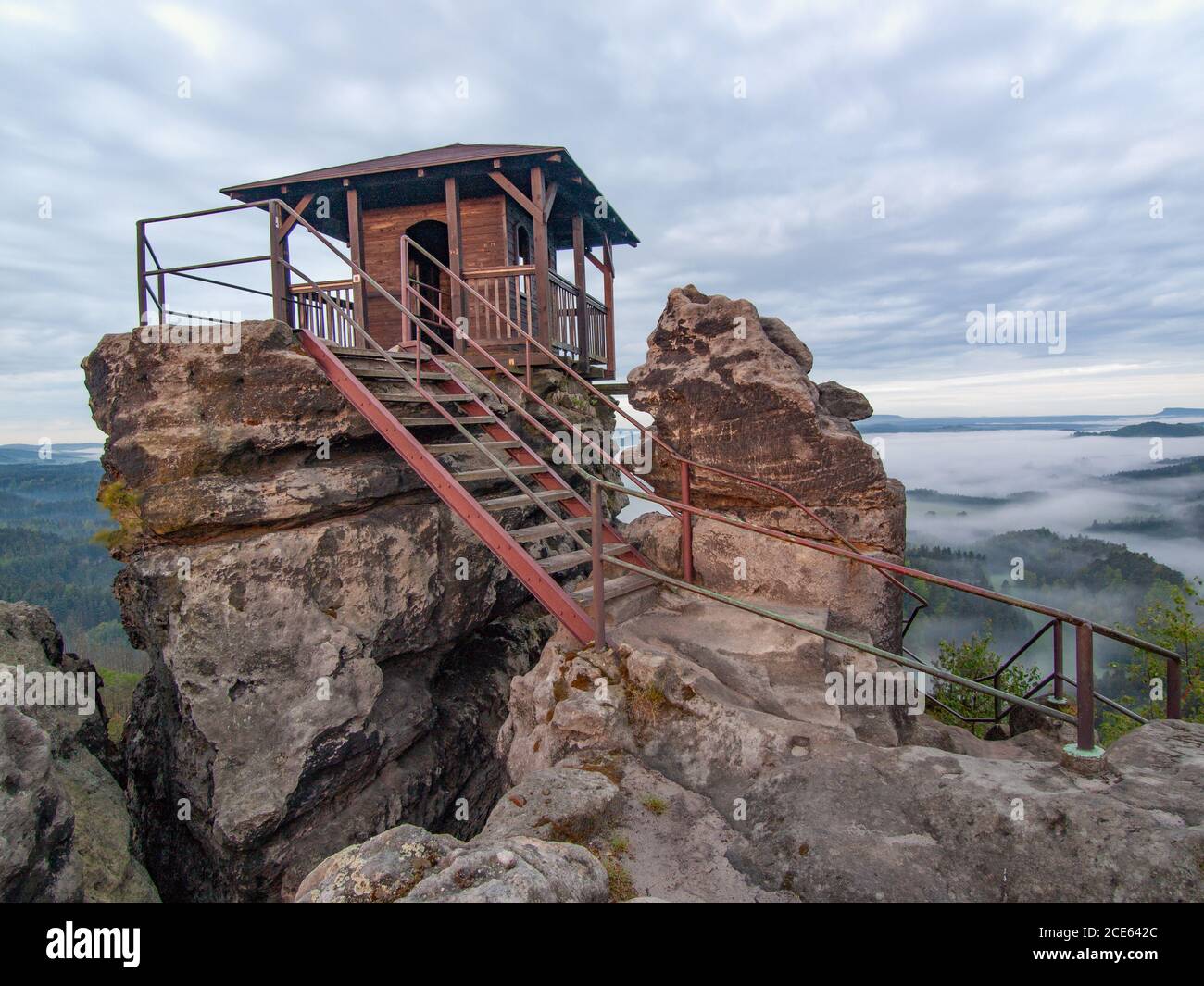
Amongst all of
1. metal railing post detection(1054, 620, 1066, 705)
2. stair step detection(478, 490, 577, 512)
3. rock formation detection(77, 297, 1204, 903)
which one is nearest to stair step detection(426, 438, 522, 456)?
stair step detection(478, 490, 577, 512)

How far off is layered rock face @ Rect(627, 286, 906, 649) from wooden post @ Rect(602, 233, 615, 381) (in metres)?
7.88

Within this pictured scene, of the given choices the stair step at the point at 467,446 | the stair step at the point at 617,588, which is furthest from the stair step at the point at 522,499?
the stair step at the point at 617,588

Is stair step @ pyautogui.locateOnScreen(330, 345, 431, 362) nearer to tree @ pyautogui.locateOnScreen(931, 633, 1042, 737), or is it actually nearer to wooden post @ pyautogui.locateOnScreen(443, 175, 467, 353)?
wooden post @ pyautogui.locateOnScreen(443, 175, 467, 353)

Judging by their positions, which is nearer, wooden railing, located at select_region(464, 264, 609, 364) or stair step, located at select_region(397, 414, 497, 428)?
stair step, located at select_region(397, 414, 497, 428)

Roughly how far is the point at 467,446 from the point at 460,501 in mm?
826

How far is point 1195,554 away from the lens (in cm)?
10956

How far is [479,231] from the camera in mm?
13578

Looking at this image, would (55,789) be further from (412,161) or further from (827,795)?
(412,161)

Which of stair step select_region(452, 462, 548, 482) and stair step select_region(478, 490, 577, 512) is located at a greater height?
stair step select_region(452, 462, 548, 482)

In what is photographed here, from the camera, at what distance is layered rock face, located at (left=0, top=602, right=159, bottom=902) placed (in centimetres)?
503

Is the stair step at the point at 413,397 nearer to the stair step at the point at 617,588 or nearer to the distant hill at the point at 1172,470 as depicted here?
the stair step at the point at 617,588

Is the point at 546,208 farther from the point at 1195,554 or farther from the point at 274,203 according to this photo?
the point at 1195,554

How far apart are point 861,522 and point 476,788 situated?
18.1ft

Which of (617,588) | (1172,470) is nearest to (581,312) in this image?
(617,588)
